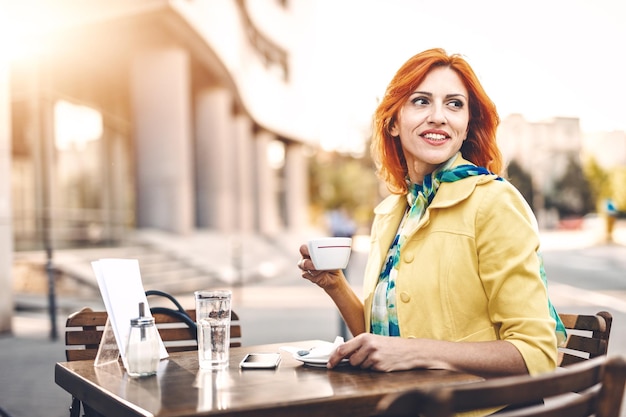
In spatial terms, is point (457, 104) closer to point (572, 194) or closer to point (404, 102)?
point (404, 102)

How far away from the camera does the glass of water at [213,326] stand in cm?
231

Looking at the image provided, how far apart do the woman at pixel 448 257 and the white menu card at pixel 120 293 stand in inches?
22.9

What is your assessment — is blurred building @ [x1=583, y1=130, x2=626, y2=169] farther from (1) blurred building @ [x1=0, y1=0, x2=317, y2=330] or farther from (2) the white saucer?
(2) the white saucer

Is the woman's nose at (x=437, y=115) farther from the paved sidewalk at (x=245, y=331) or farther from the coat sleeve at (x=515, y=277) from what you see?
the paved sidewalk at (x=245, y=331)

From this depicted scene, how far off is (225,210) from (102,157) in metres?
4.33

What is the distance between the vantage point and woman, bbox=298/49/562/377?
7.35 ft

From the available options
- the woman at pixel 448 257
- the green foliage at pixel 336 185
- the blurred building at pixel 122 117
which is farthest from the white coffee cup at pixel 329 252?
the green foliage at pixel 336 185

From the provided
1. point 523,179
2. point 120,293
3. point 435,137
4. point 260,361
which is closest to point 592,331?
point 435,137

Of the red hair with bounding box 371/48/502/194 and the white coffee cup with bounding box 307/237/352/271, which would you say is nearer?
the white coffee cup with bounding box 307/237/352/271

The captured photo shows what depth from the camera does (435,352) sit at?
2.27 meters

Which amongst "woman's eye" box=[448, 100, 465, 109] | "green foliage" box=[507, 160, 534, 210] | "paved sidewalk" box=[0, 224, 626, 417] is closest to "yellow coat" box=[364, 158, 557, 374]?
"woman's eye" box=[448, 100, 465, 109]

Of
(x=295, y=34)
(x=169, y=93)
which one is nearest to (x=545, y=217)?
(x=295, y=34)

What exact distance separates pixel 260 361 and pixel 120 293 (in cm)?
51

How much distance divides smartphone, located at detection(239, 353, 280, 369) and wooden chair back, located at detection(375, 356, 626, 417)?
818 mm
